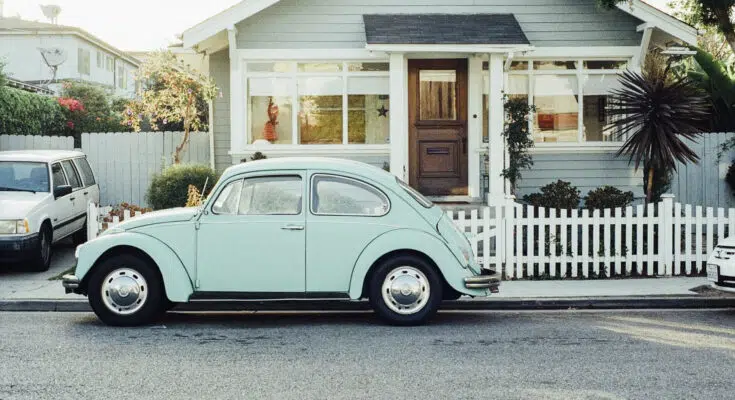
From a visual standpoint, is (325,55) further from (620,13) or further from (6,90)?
(6,90)

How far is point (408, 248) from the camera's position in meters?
9.45

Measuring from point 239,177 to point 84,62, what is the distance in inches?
1558

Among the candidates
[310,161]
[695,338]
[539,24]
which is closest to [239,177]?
[310,161]

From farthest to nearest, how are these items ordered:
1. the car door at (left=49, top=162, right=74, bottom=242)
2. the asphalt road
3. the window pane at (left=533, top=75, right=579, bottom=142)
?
the window pane at (left=533, top=75, right=579, bottom=142)
the car door at (left=49, top=162, right=74, bottom=242)
the asphalt road

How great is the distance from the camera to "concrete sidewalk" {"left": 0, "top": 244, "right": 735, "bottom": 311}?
435 inches

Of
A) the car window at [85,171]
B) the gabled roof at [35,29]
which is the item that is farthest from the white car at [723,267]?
the gabled roof at [35,29]

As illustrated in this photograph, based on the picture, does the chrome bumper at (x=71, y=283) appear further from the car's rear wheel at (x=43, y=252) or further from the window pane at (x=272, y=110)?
the window pane at (x=272, y=110)

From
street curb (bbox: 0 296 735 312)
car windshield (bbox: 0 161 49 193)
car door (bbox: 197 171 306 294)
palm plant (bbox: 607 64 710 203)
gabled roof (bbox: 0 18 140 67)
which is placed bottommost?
street curb (bbox: 0 296 735 312)

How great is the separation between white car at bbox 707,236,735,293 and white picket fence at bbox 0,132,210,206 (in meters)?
11.7

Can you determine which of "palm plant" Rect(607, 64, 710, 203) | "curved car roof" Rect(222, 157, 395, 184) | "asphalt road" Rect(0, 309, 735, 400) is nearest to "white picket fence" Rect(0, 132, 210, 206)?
"palm plant" Rect(607, 64, 710, 203)

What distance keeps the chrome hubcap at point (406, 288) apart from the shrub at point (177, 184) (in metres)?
7.86

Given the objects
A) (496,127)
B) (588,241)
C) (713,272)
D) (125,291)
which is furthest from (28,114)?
(713,272)

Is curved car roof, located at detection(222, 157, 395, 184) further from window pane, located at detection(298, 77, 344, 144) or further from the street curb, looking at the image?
window pane, located at detection(298, 77, 344, 144)

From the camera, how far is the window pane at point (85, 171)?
16.5m
